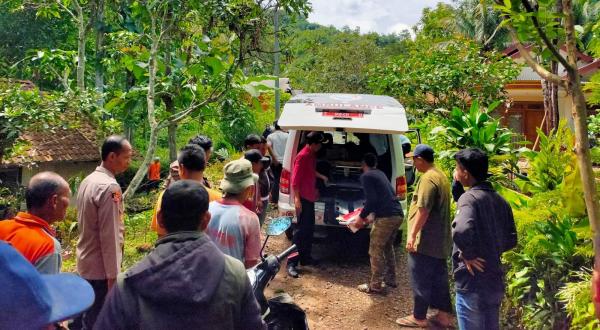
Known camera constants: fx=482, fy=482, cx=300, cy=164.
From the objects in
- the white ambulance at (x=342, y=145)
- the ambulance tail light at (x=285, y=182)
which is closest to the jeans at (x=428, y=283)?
the white ambulance at (x=342, y=145)

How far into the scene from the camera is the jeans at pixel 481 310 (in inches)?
129

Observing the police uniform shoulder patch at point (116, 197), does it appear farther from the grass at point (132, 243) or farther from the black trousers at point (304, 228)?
the grass at point (132, 243)

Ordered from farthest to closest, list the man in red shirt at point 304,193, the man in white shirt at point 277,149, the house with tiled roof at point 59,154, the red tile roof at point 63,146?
the red tile roof at point 63,146
the house with tiled roof at point 59,154
the man in white shirt at point 277,149
the man in red shirt at point 304,193

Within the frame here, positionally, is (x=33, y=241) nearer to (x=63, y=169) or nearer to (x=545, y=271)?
(x=545, y=271)

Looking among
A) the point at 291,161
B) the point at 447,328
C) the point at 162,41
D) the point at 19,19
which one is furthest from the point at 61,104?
the point at 19,19

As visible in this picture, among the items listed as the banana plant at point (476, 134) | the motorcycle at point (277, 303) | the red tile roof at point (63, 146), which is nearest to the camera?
the motorcycle at point (277, 303)

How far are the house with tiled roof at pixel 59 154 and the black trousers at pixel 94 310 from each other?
9314mm

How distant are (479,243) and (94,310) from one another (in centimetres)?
263

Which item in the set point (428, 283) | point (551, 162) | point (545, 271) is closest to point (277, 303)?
point (428, 283)

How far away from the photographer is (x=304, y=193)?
5684mm

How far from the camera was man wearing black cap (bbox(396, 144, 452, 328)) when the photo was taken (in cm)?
420

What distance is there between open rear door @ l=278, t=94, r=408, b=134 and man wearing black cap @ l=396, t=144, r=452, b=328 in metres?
0.97

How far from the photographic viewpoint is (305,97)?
6.33 m

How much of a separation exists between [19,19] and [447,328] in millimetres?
16521
